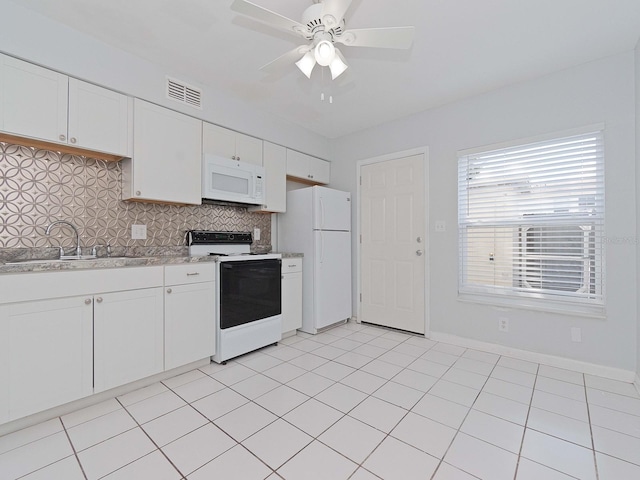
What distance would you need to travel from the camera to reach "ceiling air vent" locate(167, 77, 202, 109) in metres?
2.53

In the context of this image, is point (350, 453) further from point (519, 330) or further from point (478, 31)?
point (478, 31)

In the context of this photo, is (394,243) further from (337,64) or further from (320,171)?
(337,64)

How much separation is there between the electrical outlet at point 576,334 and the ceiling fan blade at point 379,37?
2574 millimetres

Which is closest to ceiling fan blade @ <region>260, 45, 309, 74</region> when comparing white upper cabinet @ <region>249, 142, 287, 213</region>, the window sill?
white upper cabinet @ <region>249, 142, 287, 213</region>

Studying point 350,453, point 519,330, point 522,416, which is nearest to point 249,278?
point 350,453

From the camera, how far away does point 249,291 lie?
2.77 meters

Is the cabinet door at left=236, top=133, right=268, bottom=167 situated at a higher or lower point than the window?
higher

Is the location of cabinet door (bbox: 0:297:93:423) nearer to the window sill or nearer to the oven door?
the oven door

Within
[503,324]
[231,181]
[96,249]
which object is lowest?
[503,324]

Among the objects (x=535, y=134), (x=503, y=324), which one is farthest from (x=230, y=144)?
(x=503, y=324)

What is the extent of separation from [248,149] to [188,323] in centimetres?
184

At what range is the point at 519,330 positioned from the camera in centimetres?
271

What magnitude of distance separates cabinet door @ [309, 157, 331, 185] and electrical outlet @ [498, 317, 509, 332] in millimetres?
2655

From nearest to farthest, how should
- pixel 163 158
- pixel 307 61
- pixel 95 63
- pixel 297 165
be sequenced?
pixel 307 61 → pixel 95 63 → pixel 163 158 → pixel 297 165
